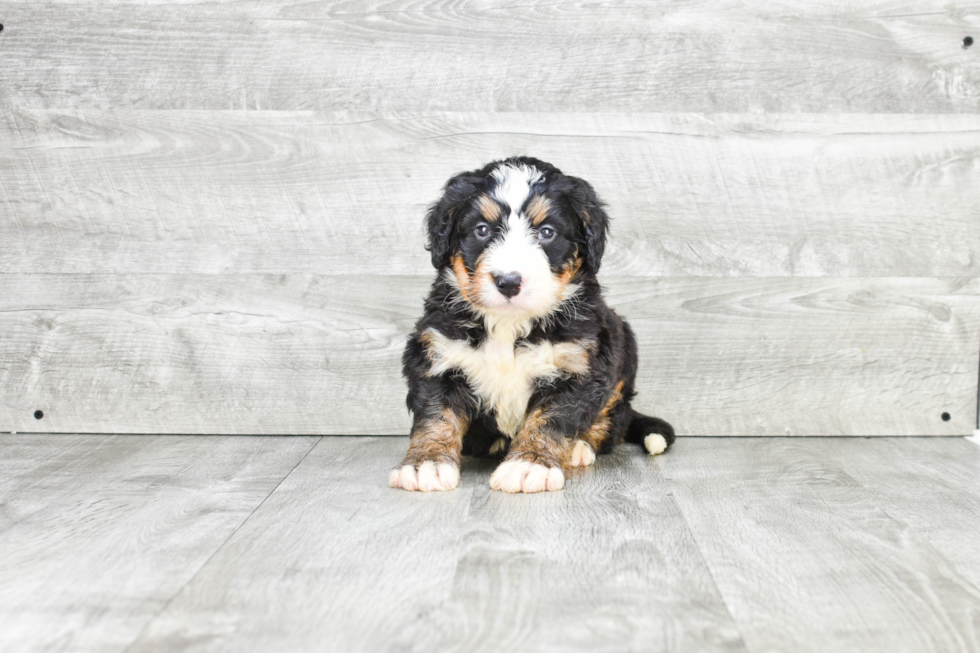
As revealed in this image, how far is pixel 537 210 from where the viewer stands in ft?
7.70

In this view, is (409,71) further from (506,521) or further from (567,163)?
(506,521)

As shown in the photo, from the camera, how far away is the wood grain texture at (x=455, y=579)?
56.6 inches

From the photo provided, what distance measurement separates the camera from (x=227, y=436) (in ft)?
10.5

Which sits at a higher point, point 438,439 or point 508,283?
point 508,283

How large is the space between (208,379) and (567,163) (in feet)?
4.97

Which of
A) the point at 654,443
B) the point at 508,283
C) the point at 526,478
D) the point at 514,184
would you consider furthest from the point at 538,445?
the point at 514,184

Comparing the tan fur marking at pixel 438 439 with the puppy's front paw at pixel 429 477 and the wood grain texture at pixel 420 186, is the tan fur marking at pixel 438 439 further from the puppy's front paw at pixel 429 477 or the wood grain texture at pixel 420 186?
the wood grain texture at pixel 420 186

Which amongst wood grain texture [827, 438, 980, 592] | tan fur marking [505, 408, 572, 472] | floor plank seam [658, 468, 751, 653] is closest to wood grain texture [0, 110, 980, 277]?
wood grain texture [827, 438, 980, 592]

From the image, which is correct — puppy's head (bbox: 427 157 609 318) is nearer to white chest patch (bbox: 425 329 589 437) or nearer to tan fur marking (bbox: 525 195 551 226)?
tan fur marking (bbox: 525 195 551 226)

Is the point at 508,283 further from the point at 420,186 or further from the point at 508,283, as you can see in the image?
the point at 420,186

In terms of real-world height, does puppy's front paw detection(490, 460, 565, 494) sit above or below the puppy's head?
below

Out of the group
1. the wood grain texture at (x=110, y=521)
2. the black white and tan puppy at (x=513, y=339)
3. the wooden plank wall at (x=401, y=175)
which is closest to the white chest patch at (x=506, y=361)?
the black white and tan puppy at (x=513, y=339)

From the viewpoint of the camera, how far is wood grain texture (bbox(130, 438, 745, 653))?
1437 millimetres

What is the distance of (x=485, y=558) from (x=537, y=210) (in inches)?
37.9
